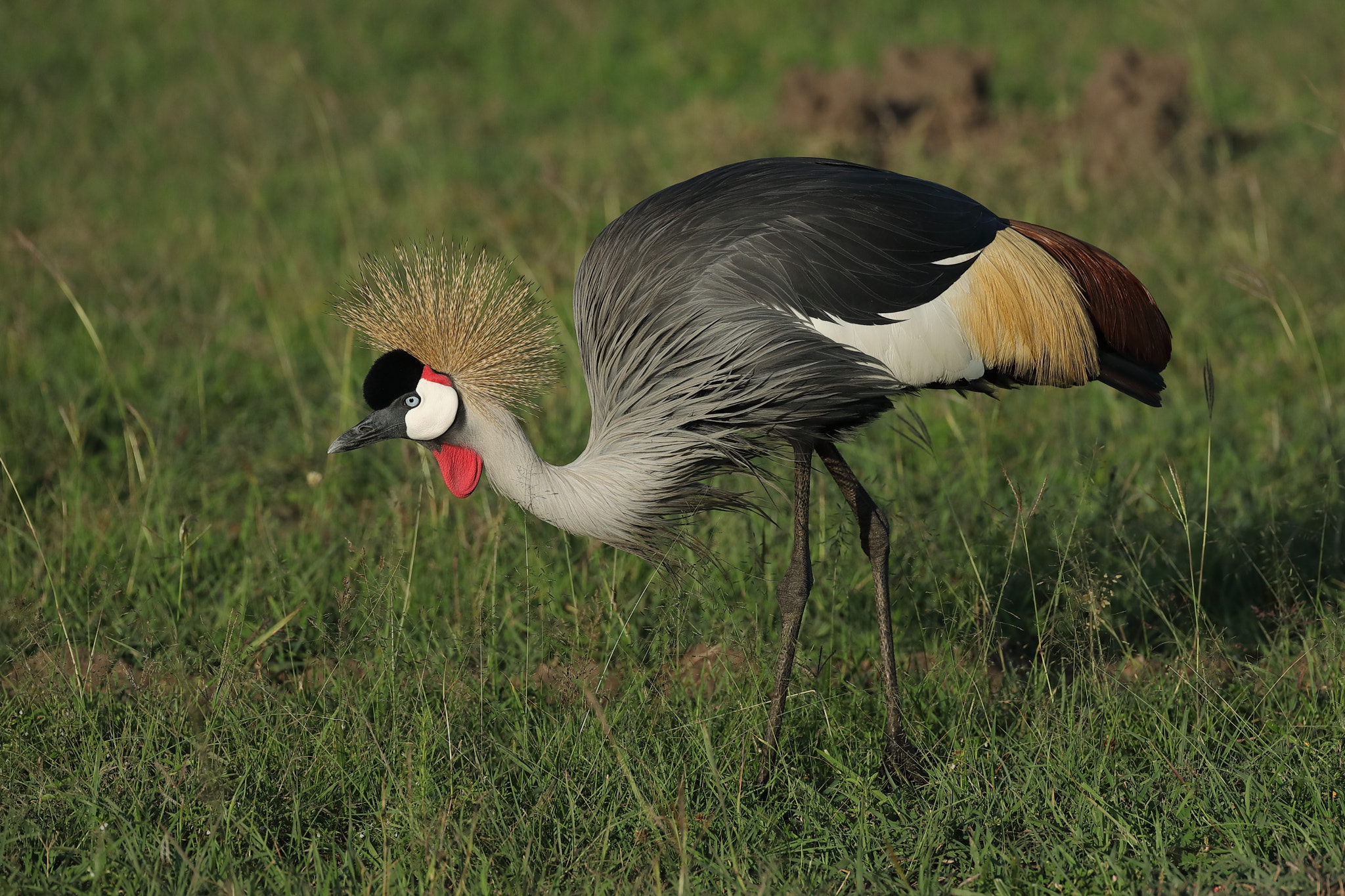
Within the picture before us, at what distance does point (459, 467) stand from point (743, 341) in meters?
0.58

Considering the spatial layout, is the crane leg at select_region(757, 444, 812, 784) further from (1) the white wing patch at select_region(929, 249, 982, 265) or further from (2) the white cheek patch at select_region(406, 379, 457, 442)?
(2) the white cheek patch at select_region(406, 379, 457, 442)

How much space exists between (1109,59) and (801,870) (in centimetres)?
455

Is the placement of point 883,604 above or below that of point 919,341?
below

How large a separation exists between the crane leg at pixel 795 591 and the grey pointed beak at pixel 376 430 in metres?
0.73

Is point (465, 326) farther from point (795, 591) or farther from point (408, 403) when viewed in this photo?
point (795, 591)

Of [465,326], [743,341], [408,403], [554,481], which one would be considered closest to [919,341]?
[743,341]

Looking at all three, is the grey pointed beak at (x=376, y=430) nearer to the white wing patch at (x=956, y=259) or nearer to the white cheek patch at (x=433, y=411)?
the white cheek patch at (x=433, y=411)

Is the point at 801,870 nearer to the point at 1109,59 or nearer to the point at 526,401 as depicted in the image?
the point at 526,401

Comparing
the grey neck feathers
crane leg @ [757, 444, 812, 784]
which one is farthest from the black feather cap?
crane leg @ [757, 444, 812, 784]

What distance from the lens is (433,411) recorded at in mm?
2262

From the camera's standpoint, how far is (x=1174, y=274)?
4480 millimetres

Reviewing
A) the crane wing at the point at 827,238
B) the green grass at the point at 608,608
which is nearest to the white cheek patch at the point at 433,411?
the green grass at the point at 608,608

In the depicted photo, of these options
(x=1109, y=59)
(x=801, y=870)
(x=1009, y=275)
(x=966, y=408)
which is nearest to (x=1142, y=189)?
(x=1109, y=59)

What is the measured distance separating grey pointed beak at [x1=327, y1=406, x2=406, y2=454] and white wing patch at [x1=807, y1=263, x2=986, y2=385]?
76cm
